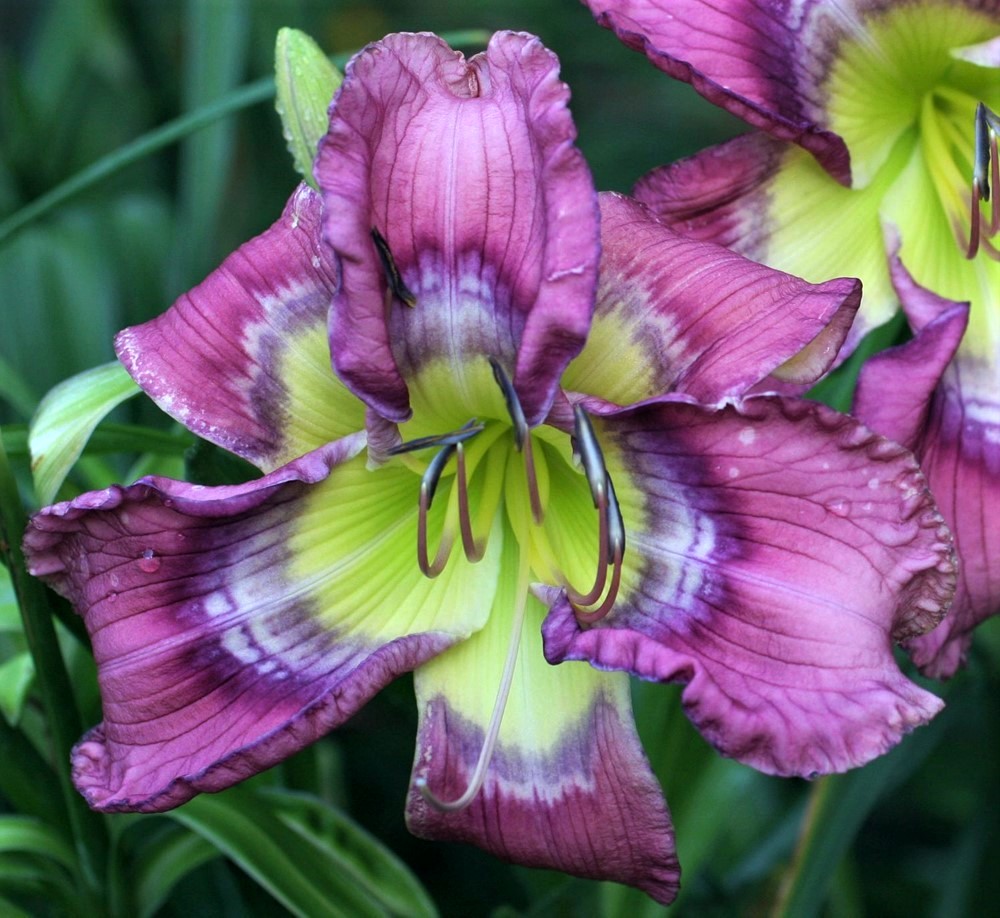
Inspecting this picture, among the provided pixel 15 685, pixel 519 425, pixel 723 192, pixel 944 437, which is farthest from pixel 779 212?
pixel 15 685

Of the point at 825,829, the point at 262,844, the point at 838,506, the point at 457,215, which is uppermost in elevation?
the point at 457,215

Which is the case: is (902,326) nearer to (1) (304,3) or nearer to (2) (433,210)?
(2) (433,210)

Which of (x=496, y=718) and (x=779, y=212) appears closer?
(x=496, y=718)

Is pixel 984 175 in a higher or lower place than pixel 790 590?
higher

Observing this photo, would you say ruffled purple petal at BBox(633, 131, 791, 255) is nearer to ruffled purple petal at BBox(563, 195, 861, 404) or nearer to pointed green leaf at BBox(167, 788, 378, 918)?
ruffled purple petal at BBox(563, 195, 861, 404)

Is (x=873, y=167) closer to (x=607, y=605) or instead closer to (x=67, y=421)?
(x=607, y=605)

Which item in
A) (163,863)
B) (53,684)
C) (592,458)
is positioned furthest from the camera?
(163,863)

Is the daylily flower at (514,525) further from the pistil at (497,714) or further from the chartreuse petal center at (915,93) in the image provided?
the chartreuse petal center at (915,93)

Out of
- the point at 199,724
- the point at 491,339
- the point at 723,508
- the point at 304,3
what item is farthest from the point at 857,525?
the point at 304,3
